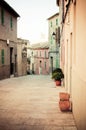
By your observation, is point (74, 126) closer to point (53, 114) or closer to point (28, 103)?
point (53, 114)

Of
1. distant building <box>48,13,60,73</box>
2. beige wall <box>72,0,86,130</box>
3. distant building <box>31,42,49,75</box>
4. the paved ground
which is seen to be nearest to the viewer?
beige wall <box>72,0,86,130</box>

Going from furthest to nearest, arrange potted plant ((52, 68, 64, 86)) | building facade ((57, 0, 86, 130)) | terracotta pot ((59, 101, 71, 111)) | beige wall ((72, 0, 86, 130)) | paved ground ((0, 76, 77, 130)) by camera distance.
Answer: potted plant ((52, 68, 64, 86)), terracotta pot ((59, 101, 71, 111)), paved ground ((0, 76, 77, 130)), building facade ((57, 0, 86, 130)), beige wall ((72, 0, 86, 130))

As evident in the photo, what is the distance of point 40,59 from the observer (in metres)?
63.2

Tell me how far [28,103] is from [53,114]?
216 cm

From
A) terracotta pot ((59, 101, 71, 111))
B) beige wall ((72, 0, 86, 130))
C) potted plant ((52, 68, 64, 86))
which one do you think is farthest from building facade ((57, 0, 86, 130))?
potted plant ((52, 68, 64, 86))

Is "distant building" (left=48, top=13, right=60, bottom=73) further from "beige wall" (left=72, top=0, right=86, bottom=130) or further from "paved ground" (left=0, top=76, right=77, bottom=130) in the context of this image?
"beige wall" (left=72, top=0, right=86, bottom=130)

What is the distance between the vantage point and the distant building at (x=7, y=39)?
2273 cm

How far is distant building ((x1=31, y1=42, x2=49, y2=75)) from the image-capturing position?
6103cm

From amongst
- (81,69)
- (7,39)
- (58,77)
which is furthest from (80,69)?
(7,39)

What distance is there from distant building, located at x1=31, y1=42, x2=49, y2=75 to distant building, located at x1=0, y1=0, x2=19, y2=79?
32.5 meters

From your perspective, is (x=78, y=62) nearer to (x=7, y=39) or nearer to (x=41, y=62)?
(x=7, y=39)

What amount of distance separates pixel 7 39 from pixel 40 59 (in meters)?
38.7

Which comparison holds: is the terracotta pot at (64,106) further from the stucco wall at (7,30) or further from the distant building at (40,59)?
the distant building at (40,59)

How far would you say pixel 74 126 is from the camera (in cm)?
791
